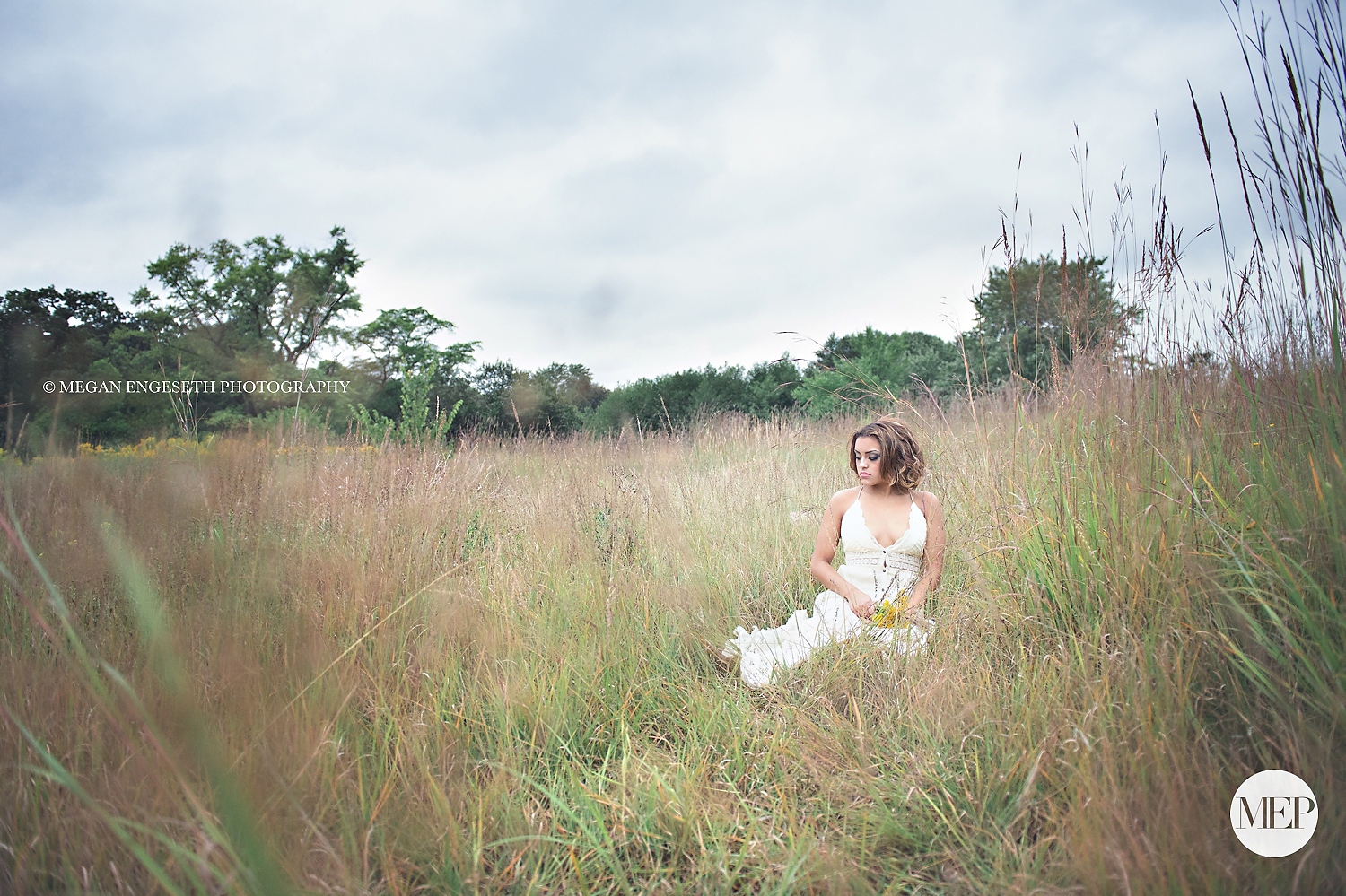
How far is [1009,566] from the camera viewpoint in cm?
210

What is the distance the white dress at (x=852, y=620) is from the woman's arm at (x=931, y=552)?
0.04 m

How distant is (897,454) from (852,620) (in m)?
0.82

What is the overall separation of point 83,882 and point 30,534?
2.83 m

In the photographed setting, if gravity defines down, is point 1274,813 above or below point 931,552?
below

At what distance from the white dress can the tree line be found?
245 cm

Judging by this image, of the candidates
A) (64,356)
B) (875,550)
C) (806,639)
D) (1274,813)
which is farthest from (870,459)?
(64,356)

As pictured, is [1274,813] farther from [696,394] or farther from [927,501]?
[696,394]

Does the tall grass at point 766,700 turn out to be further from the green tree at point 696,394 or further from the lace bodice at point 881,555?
the green tree at point 696,394

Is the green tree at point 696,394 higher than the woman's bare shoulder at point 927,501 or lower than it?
higher

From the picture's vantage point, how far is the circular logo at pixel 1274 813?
40.0 inches

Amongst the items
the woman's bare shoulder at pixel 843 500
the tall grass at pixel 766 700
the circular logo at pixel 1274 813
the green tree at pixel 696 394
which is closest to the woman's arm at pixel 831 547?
the woman's bare shoulder at pixel 843 500

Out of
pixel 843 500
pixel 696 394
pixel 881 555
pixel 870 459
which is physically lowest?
pixel 881 555

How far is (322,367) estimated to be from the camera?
18781mm

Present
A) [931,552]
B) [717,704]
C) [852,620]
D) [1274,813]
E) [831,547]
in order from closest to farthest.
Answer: [1274,813], [717,704], [852,620], [931,552], [831,547]
